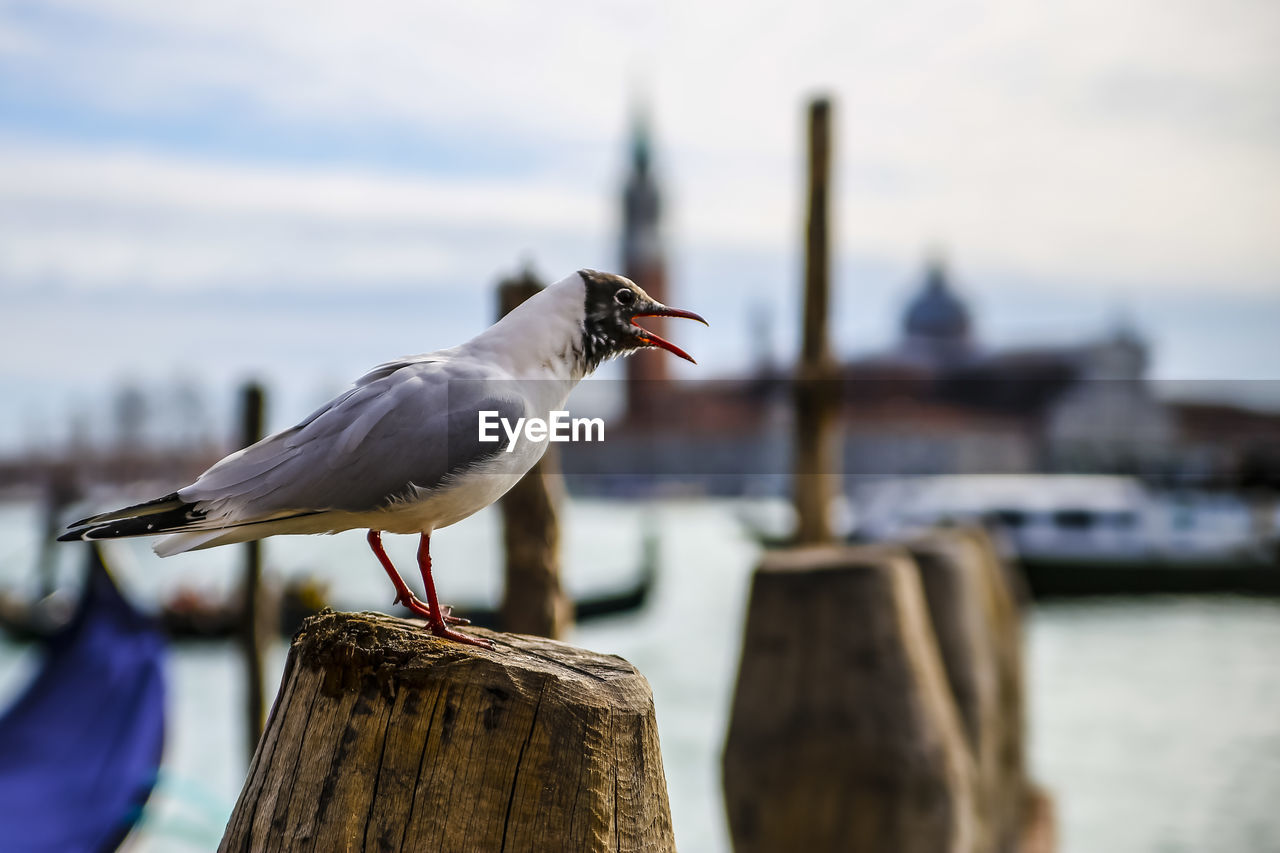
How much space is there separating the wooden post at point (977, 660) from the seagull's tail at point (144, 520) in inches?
114

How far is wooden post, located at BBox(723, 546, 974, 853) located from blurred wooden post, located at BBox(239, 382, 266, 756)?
3.14m

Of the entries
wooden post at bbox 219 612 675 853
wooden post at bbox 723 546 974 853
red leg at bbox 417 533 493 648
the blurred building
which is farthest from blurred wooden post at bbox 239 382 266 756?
the blurred building

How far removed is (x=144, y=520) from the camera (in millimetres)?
1408

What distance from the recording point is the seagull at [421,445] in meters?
1.44

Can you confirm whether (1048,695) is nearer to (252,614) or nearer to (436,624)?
(252,614)

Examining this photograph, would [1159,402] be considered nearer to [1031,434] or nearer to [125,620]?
[1031,434]

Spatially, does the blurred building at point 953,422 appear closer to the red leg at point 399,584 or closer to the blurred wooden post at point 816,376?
the blurred wooden post at point 816,376

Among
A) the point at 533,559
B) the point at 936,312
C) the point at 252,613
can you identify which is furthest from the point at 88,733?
the point at 936,312

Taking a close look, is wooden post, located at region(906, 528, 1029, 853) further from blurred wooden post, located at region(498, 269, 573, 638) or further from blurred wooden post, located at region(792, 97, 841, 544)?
blurred wooden post, located at region(498, 269, 573, 638)

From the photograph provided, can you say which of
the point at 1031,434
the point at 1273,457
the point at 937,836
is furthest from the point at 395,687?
the point at 1031,434

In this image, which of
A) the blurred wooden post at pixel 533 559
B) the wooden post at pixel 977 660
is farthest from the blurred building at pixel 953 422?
the blurred wooden post at pixel 533 559

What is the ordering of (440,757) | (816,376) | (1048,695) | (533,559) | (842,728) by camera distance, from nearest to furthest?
(440,757)
(842,728)
(533,559)
(816,376)
(1048,695)

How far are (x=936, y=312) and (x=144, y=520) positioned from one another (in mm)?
57689

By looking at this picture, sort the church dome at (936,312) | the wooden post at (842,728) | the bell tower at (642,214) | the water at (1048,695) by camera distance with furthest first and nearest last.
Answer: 1. the bell tower at (642,214)
2. the church dome at (936,312)
3. the water at (1048,695)
4. the wooden post at (842,728)
